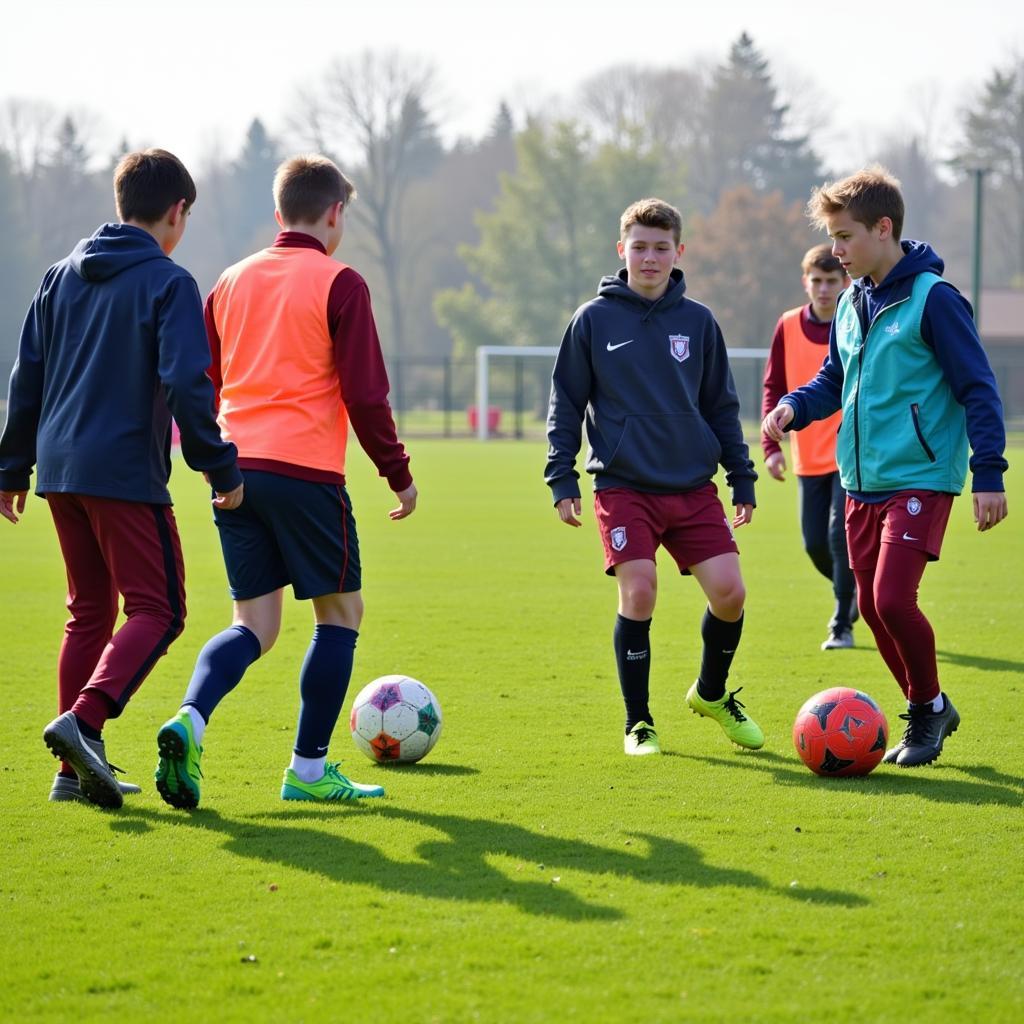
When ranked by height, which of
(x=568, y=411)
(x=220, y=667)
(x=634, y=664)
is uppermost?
(x=568, y=411)

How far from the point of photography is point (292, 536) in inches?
198

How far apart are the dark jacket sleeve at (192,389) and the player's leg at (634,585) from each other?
1.69 m

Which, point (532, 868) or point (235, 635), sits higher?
point (235, 635)

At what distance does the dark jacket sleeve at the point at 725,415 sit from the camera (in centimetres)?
616

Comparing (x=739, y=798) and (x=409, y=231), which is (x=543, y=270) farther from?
(x=739, y=798)

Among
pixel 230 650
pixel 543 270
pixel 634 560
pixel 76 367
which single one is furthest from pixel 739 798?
pixel 543 270

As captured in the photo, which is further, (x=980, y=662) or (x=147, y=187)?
(x=980, y=662)

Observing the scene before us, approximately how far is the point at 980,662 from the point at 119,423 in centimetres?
513

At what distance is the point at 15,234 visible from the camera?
6284 centimetres

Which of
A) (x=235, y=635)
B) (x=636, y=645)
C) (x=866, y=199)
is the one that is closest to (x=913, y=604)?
(x=636, y=645)

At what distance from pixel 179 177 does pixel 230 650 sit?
1.62 m

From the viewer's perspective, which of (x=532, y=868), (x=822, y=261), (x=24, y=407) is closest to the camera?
(x=532, y=868)

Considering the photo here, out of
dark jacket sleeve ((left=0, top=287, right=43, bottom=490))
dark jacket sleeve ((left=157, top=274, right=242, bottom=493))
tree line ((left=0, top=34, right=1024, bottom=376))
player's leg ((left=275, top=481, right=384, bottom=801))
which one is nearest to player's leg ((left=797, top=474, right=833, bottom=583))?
player's leg ((left=275, top=481, right=384, bottom=801))

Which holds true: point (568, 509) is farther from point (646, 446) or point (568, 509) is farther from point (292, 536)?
point (292, 536)
